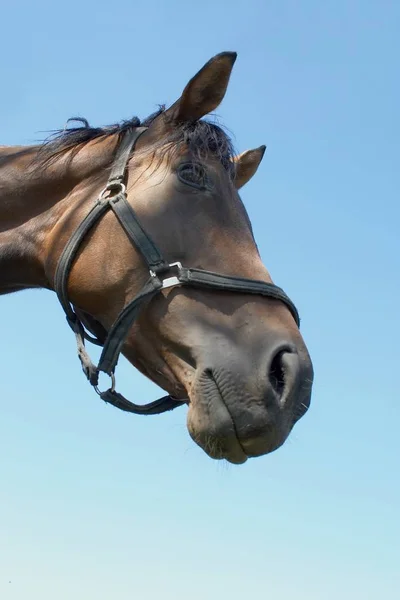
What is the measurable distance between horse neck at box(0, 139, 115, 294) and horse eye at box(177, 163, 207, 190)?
2.02 feet

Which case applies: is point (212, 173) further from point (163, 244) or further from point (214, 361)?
point (214, 361)

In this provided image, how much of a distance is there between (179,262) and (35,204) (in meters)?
1.38

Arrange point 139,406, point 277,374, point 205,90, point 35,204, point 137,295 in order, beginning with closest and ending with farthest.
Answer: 1. point 277,374
2. point 137,295
3. point 139,406
4. point 205,90
5. point 35,204

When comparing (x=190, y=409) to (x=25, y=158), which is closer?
(x=190, y=409)

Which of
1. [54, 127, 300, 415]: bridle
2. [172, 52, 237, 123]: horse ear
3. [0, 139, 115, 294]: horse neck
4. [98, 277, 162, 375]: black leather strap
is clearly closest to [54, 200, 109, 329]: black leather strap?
[54, 127, 300, 415]: bridle

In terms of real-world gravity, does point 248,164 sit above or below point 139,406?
above

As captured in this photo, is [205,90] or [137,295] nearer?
[137,295]

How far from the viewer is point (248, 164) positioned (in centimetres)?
666

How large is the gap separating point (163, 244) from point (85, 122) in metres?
1.59

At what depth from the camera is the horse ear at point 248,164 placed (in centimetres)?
661

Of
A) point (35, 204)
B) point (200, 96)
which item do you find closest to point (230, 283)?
point (200, 96)

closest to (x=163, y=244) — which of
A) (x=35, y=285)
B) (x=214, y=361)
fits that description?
(x=214, y=361)

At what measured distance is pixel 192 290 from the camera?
4895mm

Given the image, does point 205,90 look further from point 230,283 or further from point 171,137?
point 230,283
